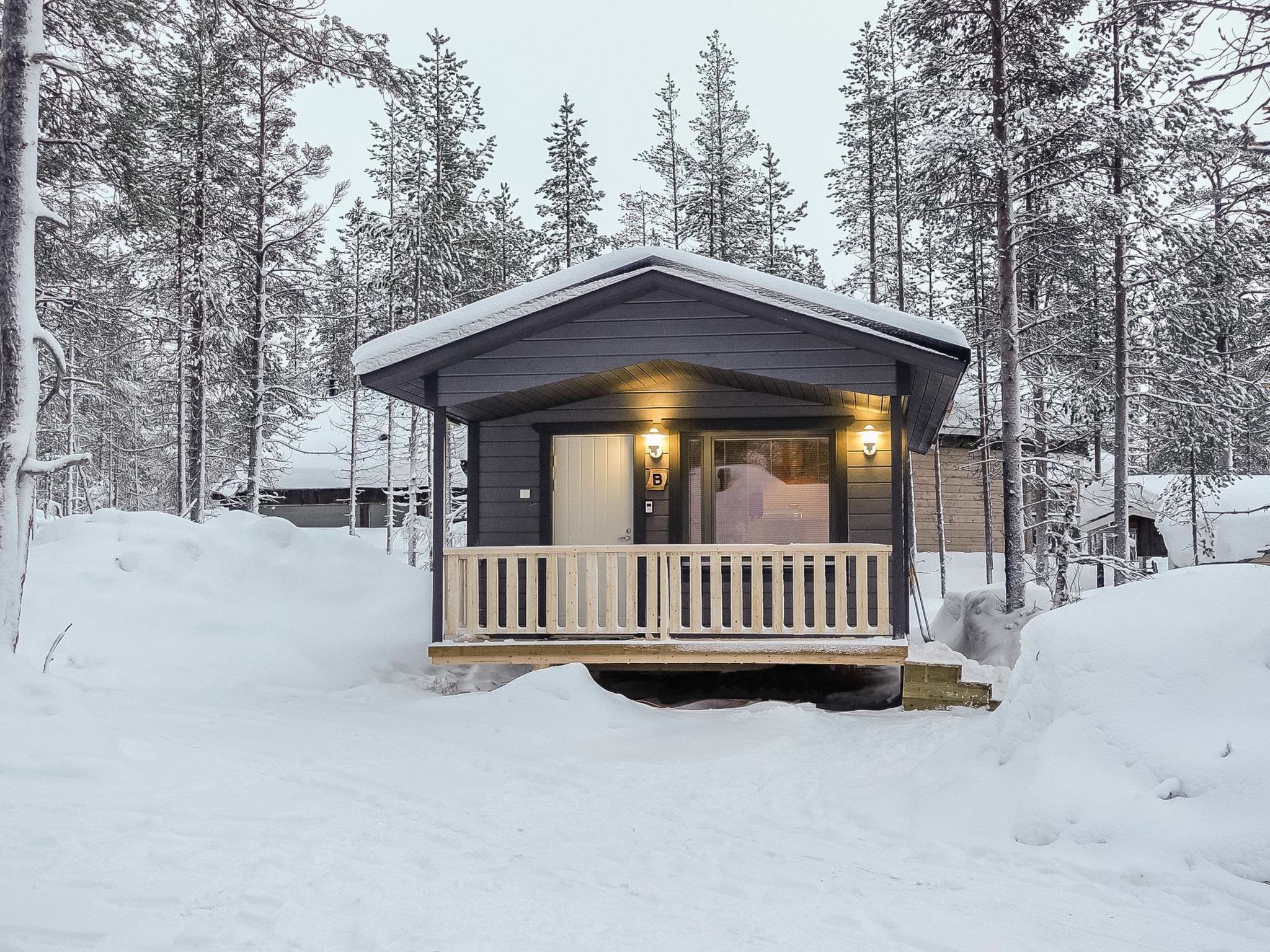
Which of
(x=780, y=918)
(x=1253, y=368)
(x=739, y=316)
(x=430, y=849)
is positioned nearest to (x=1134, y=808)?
(x=780, y=918)

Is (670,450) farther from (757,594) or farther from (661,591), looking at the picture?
(757,594)

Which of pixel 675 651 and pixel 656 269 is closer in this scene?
pixel 675 651

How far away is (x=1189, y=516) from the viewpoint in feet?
68.9

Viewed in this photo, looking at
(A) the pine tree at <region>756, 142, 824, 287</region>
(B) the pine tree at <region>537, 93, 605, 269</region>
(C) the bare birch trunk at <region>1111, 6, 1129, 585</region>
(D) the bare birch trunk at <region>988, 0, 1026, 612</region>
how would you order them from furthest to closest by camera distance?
1. (A) the pine tree at <region>756, 142, 824, 287</region>
2. (B) the pine tree at <region>537, 93, 605, 269</region>
3. (C) the bare birch trunk at <region>1111, 6, 1129, 585</region>
4. (D) the bare birch trunk at <region>988, 0, 1026, 612</region>

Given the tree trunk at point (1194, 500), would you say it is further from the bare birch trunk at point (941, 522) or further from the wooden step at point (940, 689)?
the wooden step at point (940, 689)

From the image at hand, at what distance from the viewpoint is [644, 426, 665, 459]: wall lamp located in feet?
33.1

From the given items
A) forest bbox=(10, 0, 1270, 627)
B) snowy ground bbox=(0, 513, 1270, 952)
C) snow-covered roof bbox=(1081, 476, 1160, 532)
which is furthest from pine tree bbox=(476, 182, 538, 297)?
→ snowy ground bbox=(0, 513, 1270, 952)

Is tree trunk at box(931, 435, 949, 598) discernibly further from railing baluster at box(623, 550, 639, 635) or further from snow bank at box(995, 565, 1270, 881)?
snow bank at box(995, 565, 1270, 881)

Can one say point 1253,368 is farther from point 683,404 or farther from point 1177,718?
point 1177,718

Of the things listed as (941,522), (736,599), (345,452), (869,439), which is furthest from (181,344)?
(941,522)

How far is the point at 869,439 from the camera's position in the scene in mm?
9805

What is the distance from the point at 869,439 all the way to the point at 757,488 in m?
1.31

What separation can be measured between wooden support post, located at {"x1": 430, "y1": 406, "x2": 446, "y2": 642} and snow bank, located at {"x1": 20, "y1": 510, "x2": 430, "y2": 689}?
1.01 meters

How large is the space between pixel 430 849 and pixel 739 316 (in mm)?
5277
